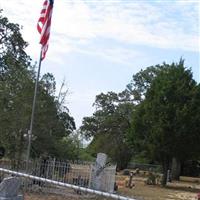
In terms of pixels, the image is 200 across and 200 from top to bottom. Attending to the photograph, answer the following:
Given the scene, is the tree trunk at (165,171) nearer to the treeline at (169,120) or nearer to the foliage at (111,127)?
the treeline at (169,120)

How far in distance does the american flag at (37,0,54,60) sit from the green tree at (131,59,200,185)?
22.6 metres

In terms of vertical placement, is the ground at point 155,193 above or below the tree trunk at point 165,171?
below

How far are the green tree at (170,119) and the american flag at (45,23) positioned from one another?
74.1ft

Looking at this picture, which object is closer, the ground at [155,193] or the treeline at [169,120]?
the ground at [155,193]

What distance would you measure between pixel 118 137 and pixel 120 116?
12.7ft

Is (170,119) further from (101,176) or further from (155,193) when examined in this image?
(101,176)

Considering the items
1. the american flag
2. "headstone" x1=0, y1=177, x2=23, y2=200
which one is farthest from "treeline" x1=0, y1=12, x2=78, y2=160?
"headstone" x1=0, y1=177, x2=23, y2=200

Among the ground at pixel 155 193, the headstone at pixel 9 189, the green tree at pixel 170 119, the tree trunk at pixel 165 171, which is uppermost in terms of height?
the green tree at pixel 170 119

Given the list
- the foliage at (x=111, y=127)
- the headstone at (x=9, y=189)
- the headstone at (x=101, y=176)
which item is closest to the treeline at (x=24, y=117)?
the headstone at (x=101, y=176)

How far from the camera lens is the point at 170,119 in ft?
131

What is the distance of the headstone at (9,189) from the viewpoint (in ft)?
25.9

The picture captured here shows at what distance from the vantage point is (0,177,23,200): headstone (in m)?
7.89

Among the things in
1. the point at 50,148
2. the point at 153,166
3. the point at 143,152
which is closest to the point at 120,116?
the point at 153,166

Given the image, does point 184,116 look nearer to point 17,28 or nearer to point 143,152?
point 143,152
